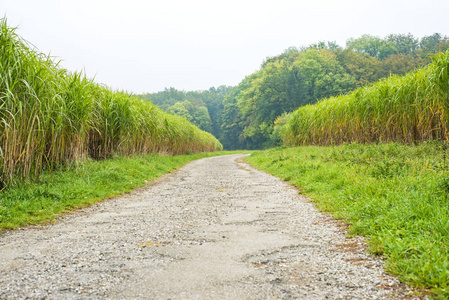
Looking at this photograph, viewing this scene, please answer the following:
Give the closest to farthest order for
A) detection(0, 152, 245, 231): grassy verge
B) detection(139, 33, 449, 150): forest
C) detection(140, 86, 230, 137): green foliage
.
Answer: detection(0, 152, 245, 231): grassy verge → detection(139, 33, 449, 150): forest → detection(140, 86, 230, 137): green foliage

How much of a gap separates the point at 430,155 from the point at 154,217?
572cm

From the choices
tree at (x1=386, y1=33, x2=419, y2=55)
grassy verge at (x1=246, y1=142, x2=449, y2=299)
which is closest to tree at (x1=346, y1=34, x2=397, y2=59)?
tree at (x1=386, y1=33, x2=419, y2=55)

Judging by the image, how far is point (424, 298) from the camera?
5.78 ft

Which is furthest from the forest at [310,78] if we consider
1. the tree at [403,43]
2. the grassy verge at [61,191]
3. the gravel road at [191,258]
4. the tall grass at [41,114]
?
the gravel road at [191,258]

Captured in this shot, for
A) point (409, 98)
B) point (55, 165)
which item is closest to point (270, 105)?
point (409, 98)

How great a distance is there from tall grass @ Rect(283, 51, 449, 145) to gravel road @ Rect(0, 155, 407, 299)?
4.83 meters

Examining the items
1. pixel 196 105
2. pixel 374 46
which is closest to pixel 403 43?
pixel 374 46

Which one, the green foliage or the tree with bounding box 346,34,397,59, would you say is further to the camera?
the green foliage

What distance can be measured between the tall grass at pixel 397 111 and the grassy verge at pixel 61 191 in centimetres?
730

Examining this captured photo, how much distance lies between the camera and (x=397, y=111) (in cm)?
802

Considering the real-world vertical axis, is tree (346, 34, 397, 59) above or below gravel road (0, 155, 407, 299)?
above

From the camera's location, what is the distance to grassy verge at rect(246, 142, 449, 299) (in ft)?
6.77

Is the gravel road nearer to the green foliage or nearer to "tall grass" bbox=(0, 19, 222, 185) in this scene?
"tall grass" bbox=(0, 19, 222, 185)

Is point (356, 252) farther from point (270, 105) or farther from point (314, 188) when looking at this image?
point (270, 105)
